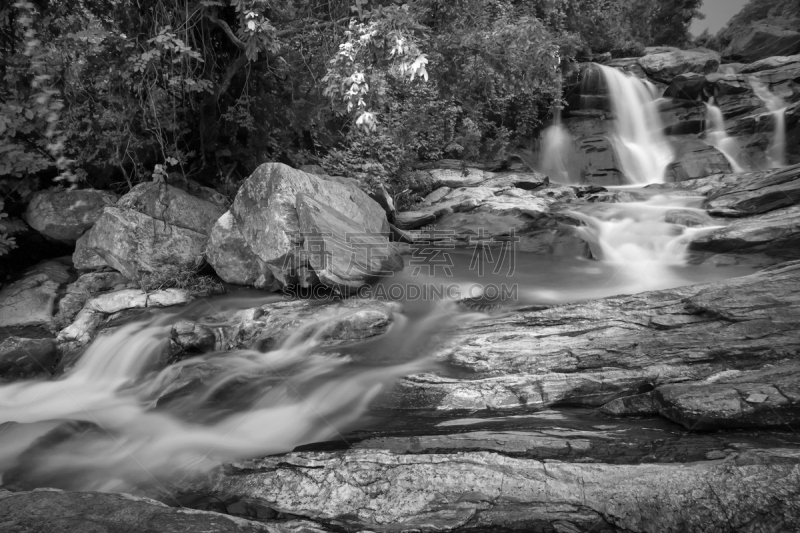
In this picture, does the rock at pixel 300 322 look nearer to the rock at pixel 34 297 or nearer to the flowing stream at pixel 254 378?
the flowing stream at pixel 254 378

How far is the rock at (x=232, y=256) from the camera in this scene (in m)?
6.65

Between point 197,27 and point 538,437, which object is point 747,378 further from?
point 197,27

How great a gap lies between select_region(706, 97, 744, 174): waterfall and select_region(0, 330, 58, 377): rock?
1481 cm

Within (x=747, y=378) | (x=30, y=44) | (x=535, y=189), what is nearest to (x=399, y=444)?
(x=747, y=378)

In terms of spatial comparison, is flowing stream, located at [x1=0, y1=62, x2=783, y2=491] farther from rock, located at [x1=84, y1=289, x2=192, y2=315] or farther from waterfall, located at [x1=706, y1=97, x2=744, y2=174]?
waterfall, located at [x1=706, y1=97, x2=744, y2=174]

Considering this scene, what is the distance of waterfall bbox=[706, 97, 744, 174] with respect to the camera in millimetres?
12182

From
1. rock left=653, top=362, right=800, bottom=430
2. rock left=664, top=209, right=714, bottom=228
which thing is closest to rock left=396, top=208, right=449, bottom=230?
rock left=664, top=209, right=714, bottom=228

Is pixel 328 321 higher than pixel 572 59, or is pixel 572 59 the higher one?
pixel 572 59

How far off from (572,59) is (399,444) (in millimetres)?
14565

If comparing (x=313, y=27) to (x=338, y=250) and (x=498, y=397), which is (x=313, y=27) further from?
(x=498, y=397)

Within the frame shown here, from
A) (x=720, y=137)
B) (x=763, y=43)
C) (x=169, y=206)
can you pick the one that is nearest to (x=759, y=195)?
(x=720, y=137)

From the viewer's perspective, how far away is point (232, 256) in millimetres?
6711

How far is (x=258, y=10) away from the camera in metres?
5.52

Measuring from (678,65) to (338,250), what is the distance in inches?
601
